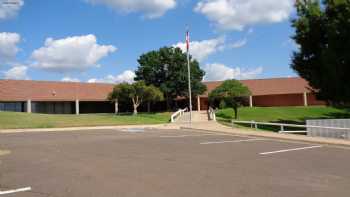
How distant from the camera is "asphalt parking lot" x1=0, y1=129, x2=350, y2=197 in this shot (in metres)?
7.82

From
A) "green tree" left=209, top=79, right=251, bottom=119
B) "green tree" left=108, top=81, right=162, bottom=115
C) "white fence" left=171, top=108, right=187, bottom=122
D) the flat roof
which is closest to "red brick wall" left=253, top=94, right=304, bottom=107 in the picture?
the flat roof

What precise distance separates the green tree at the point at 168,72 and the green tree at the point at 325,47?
26301mm

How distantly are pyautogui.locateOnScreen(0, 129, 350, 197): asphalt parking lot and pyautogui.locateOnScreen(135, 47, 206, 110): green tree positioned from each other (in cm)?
4444

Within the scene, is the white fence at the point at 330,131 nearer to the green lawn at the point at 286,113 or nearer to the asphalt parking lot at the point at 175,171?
the asphalt parking lot at the point at 175,171

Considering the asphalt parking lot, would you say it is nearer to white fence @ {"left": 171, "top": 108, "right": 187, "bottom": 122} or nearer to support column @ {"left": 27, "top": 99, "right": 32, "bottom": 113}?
white fence @ {"left": 171, "top": 108, "right": 187, "bottom": 122}

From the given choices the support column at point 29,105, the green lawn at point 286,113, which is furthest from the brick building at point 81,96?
the green lawn at point 286,113

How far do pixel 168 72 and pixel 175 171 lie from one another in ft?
165

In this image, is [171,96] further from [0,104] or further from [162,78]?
[0,104]

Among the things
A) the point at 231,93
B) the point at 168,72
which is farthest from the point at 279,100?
the point at 231,93

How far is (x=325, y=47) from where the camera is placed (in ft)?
100

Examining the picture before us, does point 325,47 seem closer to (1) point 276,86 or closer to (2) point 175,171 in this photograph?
(2) point 175,171

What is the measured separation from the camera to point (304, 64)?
33844mm

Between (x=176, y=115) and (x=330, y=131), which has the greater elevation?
(x=176, y=115)

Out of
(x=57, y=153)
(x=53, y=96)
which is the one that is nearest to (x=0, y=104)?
(x=53, y=96)
